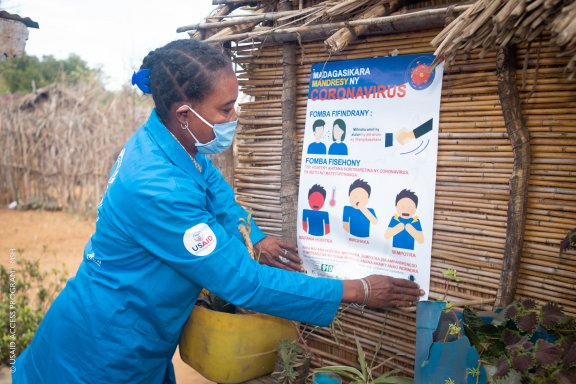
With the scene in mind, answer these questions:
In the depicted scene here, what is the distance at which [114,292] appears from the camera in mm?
2283

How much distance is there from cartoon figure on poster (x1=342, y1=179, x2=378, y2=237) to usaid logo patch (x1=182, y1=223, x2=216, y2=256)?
1.06m

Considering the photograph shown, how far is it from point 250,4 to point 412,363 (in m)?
2.44

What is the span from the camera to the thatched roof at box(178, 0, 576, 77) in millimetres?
1657

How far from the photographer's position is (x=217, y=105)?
2283 mm

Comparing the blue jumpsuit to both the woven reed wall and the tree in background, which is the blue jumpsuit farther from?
the tree in background

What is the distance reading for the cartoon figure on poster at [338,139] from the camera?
293 centimetres

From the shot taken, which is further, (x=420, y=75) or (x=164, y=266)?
(x=420, y=75)

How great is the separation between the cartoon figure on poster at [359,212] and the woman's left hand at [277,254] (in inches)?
14.9

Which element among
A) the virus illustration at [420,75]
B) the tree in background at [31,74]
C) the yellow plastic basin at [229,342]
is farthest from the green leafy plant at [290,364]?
the tree in background at [31,74]

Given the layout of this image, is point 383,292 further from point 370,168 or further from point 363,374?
point 370,168

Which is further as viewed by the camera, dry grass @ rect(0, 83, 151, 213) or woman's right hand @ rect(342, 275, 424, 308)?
dry grass @ rect(0, 83, 151, 213)

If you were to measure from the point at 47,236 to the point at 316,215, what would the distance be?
9.40m

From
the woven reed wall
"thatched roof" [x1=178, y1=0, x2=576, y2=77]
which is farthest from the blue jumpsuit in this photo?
"thatched roof" [x1=178, y1=0, x2=576, y2=77]

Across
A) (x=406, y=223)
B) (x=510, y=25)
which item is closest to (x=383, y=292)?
(x=406, y=223)
